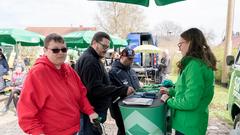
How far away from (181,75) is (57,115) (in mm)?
1198

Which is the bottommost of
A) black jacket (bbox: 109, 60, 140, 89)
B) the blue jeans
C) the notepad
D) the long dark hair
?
the blue jeans

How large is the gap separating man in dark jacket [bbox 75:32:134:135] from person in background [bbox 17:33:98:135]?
0.42 meters

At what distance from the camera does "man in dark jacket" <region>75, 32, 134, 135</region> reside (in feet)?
10.5

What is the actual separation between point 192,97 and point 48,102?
1250 millimetres

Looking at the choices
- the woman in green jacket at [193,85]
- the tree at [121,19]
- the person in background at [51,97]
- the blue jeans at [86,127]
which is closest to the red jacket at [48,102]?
the person in background at [51,97]

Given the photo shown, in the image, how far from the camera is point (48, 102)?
2.41 meters

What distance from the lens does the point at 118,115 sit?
408 cm

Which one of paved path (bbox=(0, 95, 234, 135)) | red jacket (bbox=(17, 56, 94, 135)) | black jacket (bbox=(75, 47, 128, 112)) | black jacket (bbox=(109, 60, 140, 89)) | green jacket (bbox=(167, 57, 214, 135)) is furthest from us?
paved path (bbox=(0, 95, 234, 135))

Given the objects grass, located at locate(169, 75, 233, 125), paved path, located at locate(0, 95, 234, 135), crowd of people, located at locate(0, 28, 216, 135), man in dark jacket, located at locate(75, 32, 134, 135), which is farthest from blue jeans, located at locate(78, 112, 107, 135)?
grass, located at locate(169, 75, 233, 125)

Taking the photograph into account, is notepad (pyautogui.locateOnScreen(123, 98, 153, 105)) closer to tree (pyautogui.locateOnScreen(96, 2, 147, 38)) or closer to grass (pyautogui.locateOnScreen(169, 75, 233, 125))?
grass (pyautogui.locateOnScreen(169, 75, 233, 125))

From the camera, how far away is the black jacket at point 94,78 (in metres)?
3.19

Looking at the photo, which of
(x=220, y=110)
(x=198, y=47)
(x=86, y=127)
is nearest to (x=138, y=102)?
(x=198, y=47)

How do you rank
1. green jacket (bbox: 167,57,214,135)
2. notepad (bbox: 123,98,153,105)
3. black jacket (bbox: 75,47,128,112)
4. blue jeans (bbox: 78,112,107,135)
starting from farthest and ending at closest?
1. blue jeans (bbox: 78,112,107,135)
2. black jacket (bbox: 75,47,128,112)
3. notepad (bbox: 123,98,153,105)
4. green jacket (bbox: 167,57,214,135)

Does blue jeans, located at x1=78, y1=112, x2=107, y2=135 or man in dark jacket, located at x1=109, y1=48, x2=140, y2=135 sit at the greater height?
man in dark jacket, located at x1=109, y1=48, x2=140, y2=135
